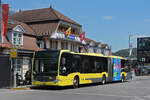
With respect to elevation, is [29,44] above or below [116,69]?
above

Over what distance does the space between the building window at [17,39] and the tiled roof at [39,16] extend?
8.65 m

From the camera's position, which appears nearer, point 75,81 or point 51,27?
point 75,81

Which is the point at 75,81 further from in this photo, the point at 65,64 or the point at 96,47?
the point at 96,47

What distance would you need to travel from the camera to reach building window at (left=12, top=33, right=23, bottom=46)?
30.8 m

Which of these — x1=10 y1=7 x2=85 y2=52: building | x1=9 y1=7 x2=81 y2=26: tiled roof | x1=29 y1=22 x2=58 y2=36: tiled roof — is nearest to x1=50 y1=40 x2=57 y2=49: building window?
x1=10 y1=7 x2=85 y2=52: building

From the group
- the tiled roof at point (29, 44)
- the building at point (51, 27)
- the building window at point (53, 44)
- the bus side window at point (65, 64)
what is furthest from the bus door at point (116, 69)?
the building window at point (53, 44)

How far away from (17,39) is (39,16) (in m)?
11.1

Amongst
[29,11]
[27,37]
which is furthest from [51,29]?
[29,11]

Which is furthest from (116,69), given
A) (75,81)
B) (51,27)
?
(51,27)

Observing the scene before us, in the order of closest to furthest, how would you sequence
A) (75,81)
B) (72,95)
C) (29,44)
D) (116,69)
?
(72,95), (75,81), (116,69), (29,44)

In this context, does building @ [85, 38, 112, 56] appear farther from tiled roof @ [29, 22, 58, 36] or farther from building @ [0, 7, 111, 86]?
tiled roof @ [29, 22, 58, 36]

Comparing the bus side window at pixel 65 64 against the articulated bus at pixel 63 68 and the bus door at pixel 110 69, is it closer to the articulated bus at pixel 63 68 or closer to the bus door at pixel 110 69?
the articulated bus at pixel 63 68

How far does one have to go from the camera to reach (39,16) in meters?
41.5

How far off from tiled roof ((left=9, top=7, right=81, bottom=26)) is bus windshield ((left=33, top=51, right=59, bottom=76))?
19.3 metres
